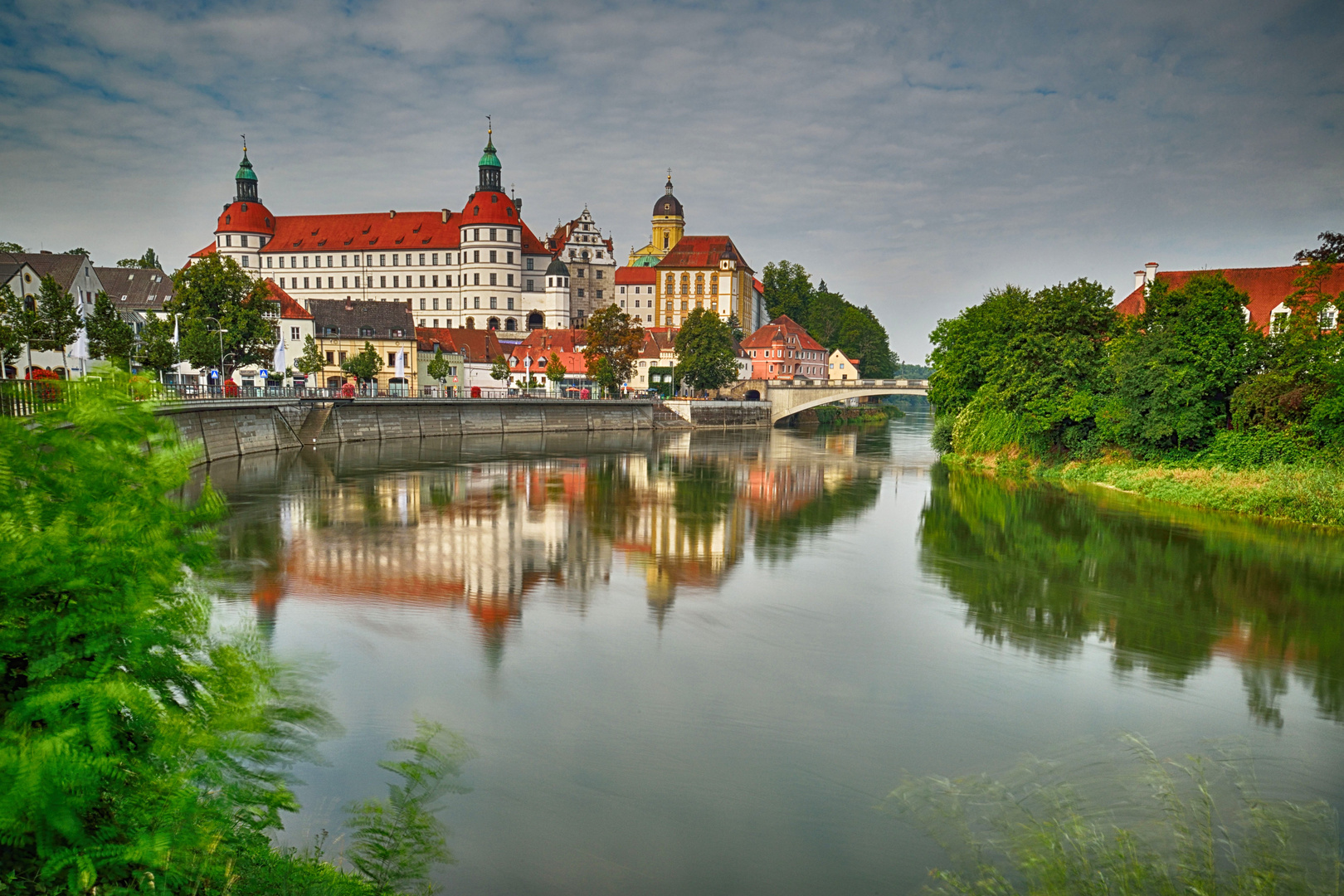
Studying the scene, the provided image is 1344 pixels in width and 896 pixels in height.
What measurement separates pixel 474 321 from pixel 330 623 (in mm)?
92140

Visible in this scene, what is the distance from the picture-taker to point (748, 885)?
8.14 meters

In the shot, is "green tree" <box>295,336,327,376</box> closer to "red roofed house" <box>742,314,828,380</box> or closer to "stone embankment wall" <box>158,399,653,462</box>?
"stone embankment wall" <box>158,399,653,462</box>

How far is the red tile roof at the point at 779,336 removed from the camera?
10044 centimetres

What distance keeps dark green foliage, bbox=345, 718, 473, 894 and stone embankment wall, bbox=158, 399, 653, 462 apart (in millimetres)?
22038

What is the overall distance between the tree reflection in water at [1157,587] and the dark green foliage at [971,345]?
1456cm

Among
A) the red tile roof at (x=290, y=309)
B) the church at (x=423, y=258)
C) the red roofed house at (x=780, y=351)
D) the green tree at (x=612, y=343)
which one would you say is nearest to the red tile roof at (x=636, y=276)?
the church at (x=423, y=258)

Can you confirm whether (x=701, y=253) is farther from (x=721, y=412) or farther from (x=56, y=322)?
(x=56, y=322)

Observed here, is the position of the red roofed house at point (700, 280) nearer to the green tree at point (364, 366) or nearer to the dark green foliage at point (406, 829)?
the green tree at point (364, 366)

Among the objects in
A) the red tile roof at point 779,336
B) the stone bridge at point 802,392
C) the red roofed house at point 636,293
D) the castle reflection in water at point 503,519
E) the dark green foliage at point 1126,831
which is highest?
the red roofed house at point 636,293

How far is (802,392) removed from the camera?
77.4 meters

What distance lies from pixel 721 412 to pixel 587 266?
136 feet

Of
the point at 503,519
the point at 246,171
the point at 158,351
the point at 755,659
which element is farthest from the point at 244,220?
the point at 755,659

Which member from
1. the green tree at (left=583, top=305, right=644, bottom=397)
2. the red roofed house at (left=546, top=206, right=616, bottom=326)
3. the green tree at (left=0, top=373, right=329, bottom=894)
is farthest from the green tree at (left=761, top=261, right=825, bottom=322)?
the green tree at (left=0, top=373, right=329, bottom=894)

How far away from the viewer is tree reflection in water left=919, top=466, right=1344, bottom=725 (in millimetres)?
14648
